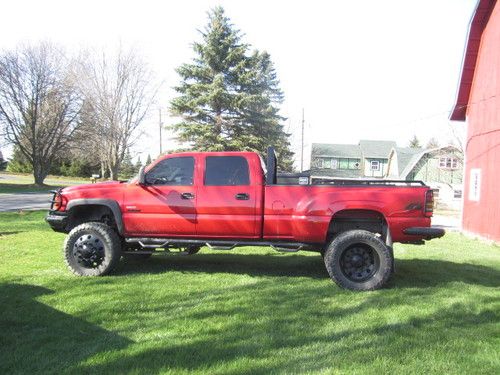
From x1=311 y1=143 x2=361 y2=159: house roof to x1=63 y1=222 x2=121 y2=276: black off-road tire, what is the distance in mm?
53524

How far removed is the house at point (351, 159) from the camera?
191ft

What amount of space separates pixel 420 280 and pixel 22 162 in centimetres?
6163

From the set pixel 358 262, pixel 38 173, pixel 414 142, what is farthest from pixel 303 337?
pixel 414 142

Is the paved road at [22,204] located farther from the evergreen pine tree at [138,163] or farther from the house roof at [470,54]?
the evergreen pine tree at [138,163]

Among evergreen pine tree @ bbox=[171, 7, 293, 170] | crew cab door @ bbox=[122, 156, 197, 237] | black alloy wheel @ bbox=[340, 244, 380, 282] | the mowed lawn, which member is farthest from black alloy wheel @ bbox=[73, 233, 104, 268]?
evergreen pine tree @ bbox=[171, 7, 293, 170]

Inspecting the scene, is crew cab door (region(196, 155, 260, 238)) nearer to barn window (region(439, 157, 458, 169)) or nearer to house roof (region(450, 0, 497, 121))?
house roof (region(450, 0, 497, 121))

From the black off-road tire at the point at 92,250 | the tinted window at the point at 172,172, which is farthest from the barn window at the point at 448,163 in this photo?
the black off-road tire at the point at 92,250

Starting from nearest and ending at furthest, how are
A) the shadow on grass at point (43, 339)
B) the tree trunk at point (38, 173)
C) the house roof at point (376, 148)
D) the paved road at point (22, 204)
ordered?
1. the shadow on grass at point (43, 339)
2. the paved road at point (22, 204)
3. the tree trunk at point (38, 173)
4. the house roof at point (376, 148)

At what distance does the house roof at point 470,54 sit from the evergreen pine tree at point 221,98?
1834 centimetres

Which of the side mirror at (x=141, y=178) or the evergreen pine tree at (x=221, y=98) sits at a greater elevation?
the evergreen pine tree at (x=221, y=98)

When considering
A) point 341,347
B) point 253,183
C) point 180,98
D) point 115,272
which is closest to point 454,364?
point 341,347

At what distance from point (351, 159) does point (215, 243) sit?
54.7m

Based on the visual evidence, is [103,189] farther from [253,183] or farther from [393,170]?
[393,170]

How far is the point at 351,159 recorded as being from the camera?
59531mm
